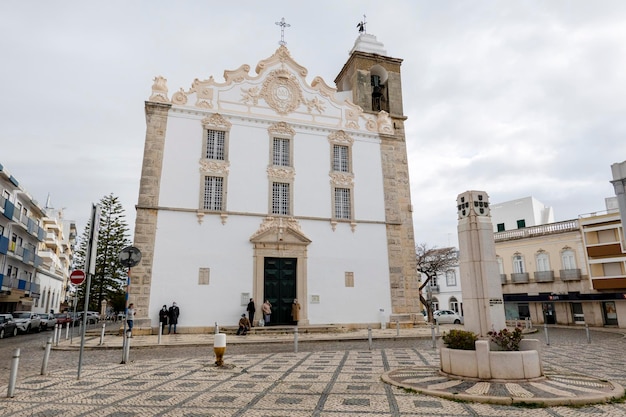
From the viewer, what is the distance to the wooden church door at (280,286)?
1923 cm

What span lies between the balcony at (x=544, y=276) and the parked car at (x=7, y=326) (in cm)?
3299

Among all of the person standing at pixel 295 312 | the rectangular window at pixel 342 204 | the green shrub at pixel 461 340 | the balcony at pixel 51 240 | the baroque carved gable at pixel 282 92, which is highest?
the baroque carved gable at pixel 282 92

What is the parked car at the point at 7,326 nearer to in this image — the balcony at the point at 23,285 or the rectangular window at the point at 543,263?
the balcony at the point at 23,285

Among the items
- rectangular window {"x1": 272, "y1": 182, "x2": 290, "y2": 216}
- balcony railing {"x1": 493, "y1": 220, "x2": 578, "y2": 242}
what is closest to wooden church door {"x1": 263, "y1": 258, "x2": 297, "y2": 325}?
rectangular window {"x1": 272, "y1": 182, "x2": 290, "y2": 216}

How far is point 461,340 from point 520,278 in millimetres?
27743

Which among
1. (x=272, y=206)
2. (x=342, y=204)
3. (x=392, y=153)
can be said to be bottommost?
(x=272, y=206)

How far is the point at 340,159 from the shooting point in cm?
2239

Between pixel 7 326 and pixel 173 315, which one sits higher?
pixel 173 315

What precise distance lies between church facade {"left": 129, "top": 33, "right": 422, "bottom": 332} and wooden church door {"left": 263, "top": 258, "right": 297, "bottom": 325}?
48 mm

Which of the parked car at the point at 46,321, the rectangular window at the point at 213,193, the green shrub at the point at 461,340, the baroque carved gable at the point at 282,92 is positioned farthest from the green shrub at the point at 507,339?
the parked car at the point at 46,321

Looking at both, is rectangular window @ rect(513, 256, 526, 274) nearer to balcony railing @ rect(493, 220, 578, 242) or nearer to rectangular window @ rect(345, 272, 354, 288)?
balcony railing @ rect(493, 220, 578, 242)

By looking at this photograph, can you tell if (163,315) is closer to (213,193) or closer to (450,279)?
(213,193)

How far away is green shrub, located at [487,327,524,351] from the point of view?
727 centimetres

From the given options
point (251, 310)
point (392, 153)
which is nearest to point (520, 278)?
point (392, 153)
